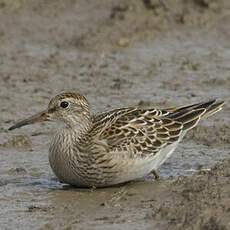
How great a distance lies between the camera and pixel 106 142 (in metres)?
9.66

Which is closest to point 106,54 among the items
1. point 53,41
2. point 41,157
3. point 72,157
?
point 53,41

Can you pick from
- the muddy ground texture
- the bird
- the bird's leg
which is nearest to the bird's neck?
the bird

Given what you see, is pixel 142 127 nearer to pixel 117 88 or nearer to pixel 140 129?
pixel 140 129

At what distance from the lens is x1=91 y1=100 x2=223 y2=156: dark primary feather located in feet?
31.8

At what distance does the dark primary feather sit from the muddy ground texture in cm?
39

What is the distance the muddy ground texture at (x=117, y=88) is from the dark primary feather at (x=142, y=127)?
1.28 feet

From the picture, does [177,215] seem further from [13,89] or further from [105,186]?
[13,89]

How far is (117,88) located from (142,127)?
3.39 meters

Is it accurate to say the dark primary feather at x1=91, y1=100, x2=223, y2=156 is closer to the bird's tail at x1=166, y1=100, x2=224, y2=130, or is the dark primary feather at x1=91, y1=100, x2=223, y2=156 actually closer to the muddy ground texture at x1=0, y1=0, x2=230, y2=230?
the bird's tail at x1=166, y1=100, x2=224, y2=130

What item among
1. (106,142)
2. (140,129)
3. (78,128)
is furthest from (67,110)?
(140,129)

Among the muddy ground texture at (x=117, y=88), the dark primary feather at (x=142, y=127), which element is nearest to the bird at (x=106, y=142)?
the dark primary feather at (x=142, y=127)

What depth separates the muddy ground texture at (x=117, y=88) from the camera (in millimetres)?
8750

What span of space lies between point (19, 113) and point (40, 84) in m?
1.27

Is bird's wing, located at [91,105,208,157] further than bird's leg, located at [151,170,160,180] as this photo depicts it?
No
